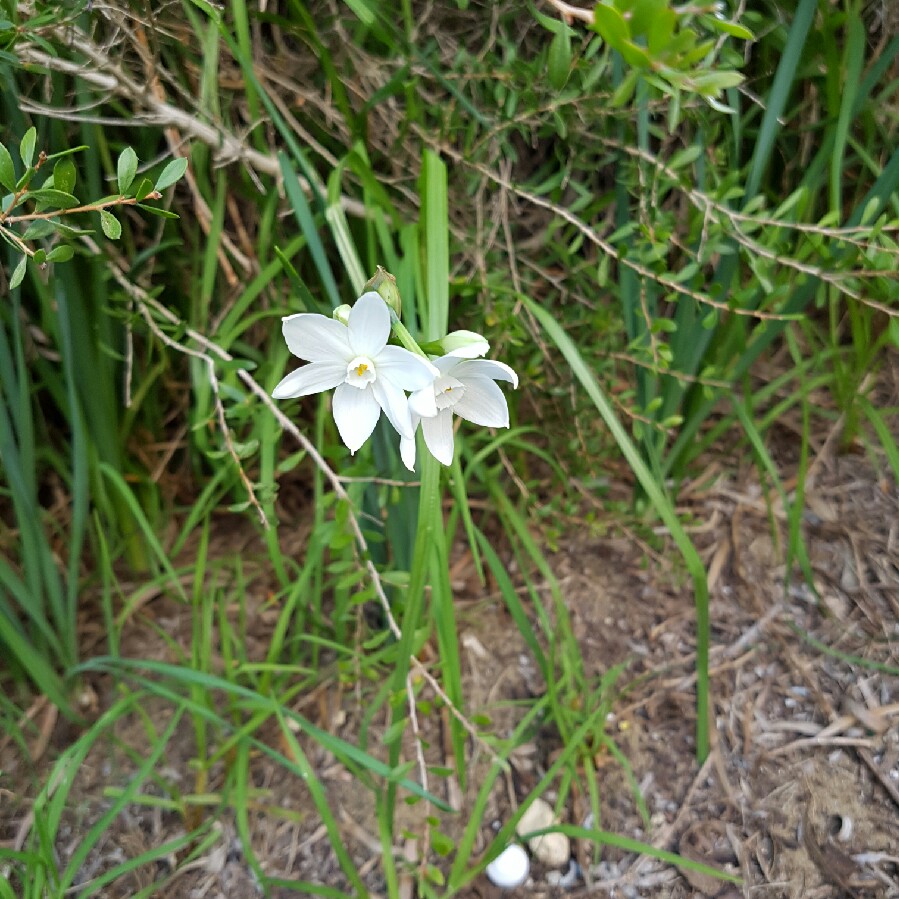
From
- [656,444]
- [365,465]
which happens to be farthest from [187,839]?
[656,444]

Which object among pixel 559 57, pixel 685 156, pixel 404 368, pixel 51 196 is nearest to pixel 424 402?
pixel 404 368

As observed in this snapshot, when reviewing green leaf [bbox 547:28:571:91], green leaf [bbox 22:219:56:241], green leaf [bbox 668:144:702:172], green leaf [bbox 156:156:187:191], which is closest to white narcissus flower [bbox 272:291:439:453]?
green leaf [bbox 156:156:187:191]

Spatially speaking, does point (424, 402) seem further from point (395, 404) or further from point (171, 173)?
point (171, 173)

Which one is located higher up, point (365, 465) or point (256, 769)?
point (365, 465)

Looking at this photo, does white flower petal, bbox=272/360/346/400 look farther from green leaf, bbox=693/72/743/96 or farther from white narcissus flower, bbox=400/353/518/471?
green leaf, bbox=693/72/743/96

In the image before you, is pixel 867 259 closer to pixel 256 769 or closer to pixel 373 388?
pixel 373 388

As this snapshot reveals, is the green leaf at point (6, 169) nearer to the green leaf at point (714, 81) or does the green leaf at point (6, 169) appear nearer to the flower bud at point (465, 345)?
the flower bud at point (465, 345)
